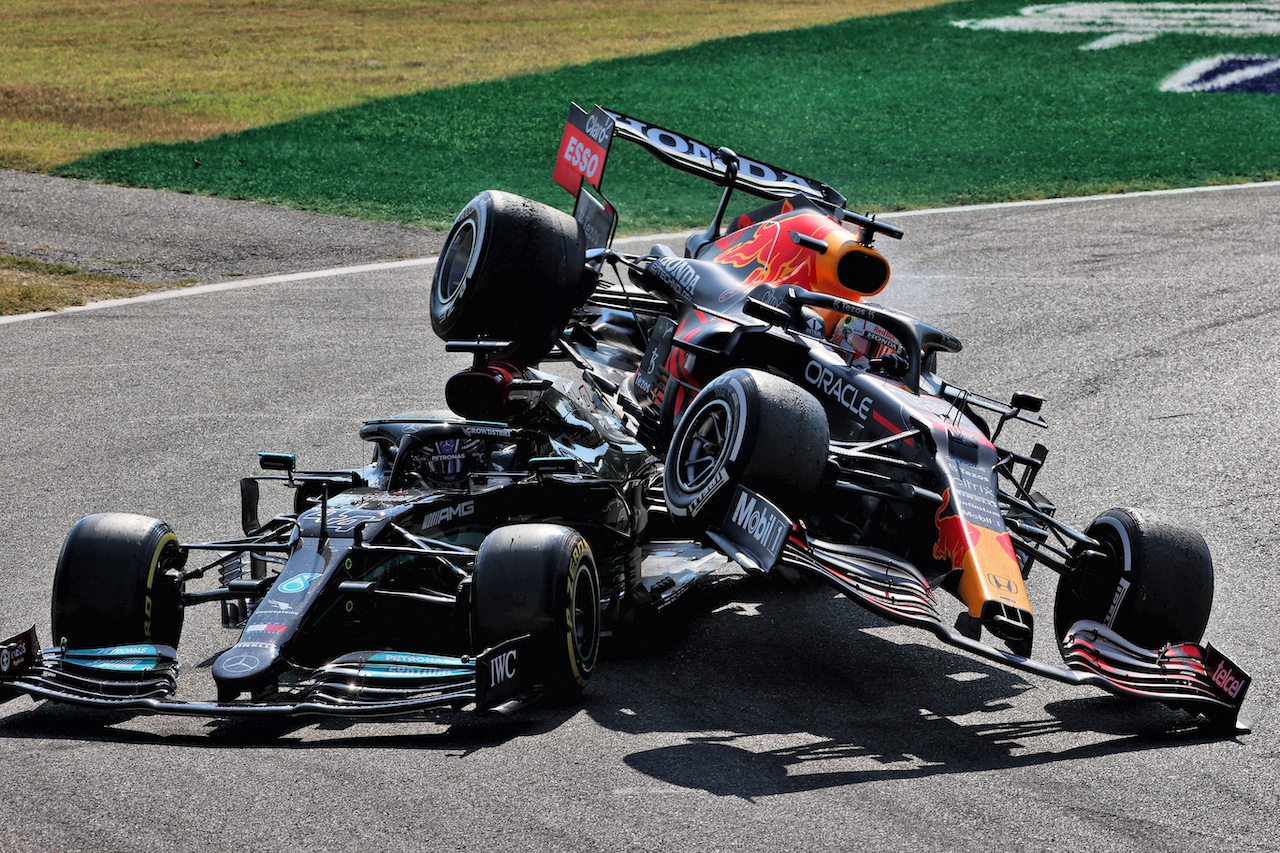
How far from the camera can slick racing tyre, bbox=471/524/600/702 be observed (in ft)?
20.0

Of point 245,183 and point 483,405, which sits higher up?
point 483,405

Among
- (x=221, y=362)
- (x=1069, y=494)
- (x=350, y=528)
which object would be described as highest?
(x=350, y=528)

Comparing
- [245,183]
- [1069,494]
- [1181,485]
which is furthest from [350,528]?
[245,183]

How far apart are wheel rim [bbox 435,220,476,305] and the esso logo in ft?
4.42

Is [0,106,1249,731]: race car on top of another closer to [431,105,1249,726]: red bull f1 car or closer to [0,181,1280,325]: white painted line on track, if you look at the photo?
[431,105,1249,726]: red bull f1 car

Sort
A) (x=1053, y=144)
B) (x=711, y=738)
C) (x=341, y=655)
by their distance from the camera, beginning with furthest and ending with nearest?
(x=1053, y=144)
(x=341, y=655)
(x=711, y=738)

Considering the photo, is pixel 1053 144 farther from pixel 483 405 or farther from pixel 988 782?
pixel 988 782

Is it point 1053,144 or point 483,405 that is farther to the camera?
point 1053,144

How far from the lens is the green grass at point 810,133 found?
22.2 metres

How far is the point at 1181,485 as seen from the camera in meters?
10.4

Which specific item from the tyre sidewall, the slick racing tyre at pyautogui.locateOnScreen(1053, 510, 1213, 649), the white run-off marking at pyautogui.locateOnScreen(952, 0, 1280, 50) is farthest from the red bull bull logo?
the white run-off marking at pyautogui.locateOnScreen(952, 0, 1280, 50)

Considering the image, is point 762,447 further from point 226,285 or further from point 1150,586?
point 226,285

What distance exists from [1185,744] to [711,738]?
202cm

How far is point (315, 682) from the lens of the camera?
5.91 m
